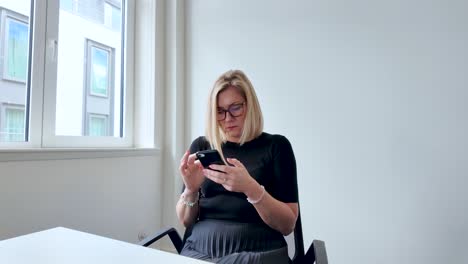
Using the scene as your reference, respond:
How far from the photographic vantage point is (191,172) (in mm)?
1254

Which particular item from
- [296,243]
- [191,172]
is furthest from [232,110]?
[296,243]

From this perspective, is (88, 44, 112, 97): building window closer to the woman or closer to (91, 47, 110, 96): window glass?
(91, 47, 110, 96): window glass

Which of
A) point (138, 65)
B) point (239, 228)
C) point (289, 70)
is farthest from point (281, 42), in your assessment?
point (239, 228)

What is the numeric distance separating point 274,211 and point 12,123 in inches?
53.8

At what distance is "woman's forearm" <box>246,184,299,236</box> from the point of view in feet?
3.74

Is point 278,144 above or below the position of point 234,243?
above

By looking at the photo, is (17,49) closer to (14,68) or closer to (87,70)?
(14,68)

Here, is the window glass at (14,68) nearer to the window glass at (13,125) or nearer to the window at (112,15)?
the window glass at (13,125)

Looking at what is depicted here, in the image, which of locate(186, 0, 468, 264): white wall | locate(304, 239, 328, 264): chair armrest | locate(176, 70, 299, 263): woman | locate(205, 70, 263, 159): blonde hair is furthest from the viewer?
locate(186, 0, 468, 264): white wall

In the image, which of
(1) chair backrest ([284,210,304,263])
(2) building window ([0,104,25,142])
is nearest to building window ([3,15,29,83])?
(2) building window ([0,104,25,142])

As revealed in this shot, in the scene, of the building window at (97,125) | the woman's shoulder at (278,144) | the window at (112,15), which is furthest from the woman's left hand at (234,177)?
the window at (112,15)

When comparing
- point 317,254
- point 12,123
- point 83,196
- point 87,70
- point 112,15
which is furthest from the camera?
point 112,15

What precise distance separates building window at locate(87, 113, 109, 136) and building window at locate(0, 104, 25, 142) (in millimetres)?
422

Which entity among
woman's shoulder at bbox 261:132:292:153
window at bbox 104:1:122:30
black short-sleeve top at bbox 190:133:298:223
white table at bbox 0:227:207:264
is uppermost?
window at bbox 104:1:122:30
